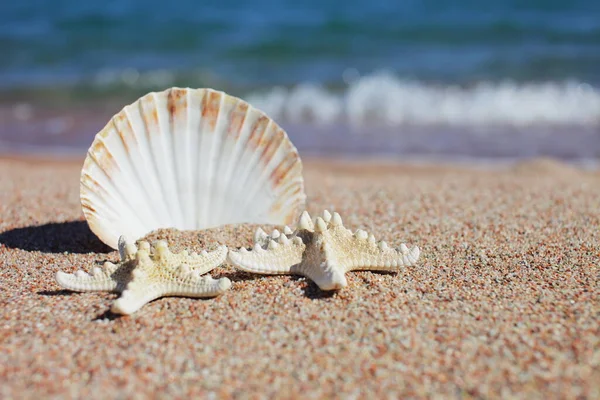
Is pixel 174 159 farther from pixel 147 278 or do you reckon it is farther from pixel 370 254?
pixel 370 254

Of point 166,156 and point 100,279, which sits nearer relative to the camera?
point 100,279

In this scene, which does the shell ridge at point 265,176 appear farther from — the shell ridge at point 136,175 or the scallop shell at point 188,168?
the shell ridge at point 136,175

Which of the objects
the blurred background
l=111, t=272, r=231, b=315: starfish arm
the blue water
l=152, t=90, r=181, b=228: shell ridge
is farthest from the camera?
the blue water

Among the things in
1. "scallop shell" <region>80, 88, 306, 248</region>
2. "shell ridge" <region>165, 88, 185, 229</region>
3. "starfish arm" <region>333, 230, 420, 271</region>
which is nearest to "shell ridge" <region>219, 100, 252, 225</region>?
"scallop shell" <region>80, 88, 306, 248</region>

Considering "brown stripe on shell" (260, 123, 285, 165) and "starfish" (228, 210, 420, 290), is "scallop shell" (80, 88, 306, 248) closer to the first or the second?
"brown stripe on shell" (260, 123, 285, 165)

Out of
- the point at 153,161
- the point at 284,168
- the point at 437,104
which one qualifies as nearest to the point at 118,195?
the point at 153,161

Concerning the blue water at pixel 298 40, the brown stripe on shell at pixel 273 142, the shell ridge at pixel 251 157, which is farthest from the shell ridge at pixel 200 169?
the blue water at pixel 298 40
